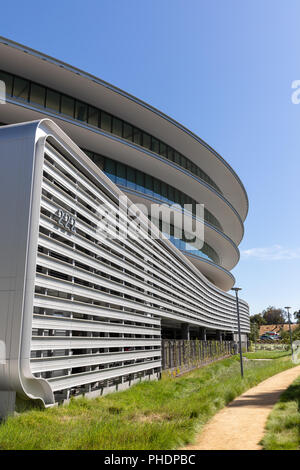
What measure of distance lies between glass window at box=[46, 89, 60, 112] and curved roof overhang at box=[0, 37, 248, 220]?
43cm

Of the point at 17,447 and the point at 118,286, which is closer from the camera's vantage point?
the point at 17,447

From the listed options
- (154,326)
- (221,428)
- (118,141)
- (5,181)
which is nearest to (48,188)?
(5,181)

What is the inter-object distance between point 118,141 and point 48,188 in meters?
16.5

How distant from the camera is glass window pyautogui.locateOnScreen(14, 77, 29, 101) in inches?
891

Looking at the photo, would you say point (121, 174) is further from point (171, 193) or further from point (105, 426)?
point (105, 426)

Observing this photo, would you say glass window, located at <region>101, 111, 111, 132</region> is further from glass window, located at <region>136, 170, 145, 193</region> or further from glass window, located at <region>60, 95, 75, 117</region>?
glass window, located at <region>136, 170, 145, 193</region>

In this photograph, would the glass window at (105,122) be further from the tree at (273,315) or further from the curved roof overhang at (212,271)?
the tree at (273,315)

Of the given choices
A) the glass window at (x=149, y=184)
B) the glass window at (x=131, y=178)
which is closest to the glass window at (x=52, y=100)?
the glass window at (x=131, y=178)

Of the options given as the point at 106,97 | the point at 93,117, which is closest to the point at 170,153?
the point at 93,117

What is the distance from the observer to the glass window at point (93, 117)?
25972 millimetres

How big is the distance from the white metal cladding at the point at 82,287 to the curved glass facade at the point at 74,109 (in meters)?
11.8

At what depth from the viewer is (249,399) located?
39.4 ft

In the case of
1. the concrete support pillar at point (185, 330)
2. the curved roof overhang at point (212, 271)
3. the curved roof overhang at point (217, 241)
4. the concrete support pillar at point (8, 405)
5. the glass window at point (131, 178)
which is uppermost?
the glass window at point (131, 178)
